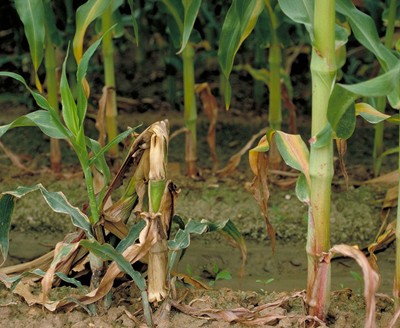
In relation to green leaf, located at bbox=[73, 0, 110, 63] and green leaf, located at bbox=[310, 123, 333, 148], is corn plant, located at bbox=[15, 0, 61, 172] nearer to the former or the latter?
green leaf, located at bbox=[73, 0, 110, 63]

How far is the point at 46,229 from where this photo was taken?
3.99 metres

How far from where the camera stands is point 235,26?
2764 millimetres

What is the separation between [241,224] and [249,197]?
0.20 meters

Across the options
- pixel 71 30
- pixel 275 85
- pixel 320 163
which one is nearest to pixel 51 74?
pixel 71 30

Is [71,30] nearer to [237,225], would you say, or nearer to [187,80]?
[187,80]

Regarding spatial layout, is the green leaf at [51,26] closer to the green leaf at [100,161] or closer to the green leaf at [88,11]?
the green leaf at [88,11]

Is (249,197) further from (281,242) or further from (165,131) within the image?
(165,131)

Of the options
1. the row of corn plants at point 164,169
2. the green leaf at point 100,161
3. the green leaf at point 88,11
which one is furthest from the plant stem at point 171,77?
the green leaf at point 100,161

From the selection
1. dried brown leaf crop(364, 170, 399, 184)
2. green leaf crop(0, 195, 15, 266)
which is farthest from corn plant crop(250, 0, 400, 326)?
dried brown leaf crop(364, 170, 399, 184)

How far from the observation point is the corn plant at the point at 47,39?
9.93ft

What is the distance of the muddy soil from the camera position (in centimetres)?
264

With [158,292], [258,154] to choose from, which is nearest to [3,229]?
[158,292]

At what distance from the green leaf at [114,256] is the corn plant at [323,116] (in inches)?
18.5

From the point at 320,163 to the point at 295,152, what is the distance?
Result: 114 millimetres
